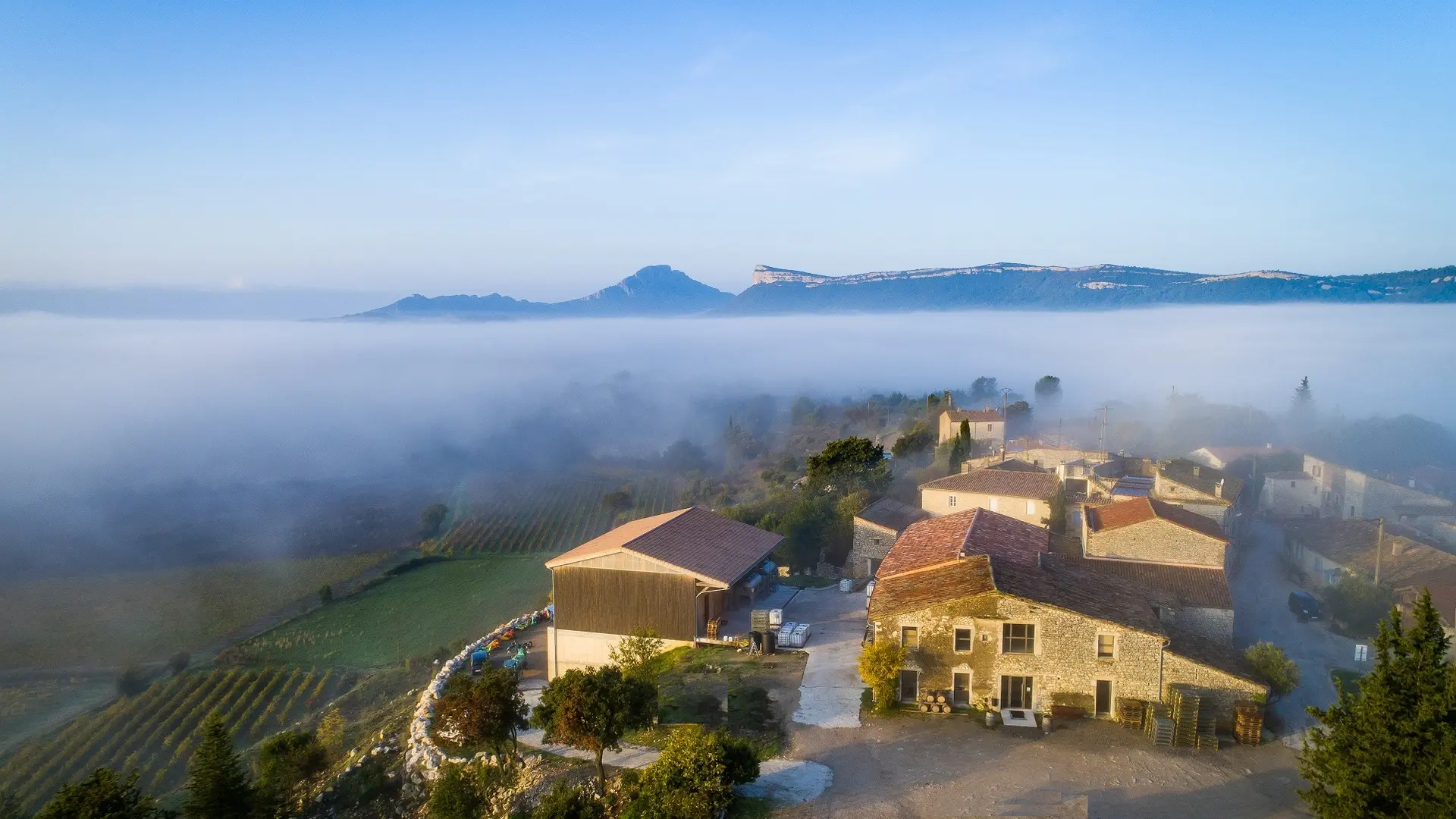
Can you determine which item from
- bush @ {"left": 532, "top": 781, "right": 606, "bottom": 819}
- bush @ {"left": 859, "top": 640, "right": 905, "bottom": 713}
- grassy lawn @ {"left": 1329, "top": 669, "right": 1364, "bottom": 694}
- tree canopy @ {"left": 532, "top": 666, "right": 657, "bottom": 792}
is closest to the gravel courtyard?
bush @ {"left": 859, "top": 640, "right": 905, "bottom": 713}

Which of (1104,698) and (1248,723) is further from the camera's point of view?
(1104,698)

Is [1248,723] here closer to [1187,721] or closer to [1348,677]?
[1187,721]

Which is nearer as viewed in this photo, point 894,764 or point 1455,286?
point 894,764

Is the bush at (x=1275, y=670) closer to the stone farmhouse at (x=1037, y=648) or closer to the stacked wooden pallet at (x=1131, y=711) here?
the stone farmhouse at (x=1037, y=648)

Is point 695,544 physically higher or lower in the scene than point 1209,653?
higher

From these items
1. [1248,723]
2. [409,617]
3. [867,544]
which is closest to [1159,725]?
[1248,723]

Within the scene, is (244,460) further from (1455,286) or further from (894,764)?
(1455,286)

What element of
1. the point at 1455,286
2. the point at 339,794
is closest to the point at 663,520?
the point at 339,794
